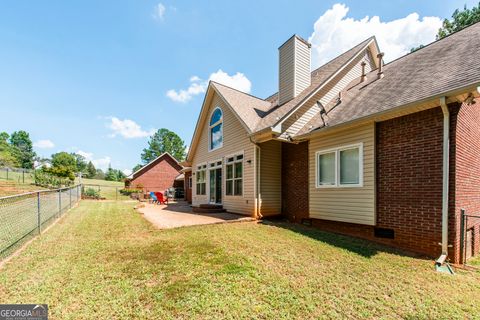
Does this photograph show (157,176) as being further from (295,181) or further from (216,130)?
(295,181)

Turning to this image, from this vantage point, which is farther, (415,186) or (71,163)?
(71,163)

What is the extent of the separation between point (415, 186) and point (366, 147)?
1.53 metres

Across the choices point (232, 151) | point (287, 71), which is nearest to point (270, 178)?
point (232, 151)

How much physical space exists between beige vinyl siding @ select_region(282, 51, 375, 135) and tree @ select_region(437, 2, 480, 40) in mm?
16237

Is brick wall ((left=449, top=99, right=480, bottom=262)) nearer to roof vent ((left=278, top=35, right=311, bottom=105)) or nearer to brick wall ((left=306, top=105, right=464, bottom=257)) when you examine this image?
brick wall ((left=306, top=105, right=464, bottom=257))

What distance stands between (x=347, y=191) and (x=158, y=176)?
26373 millimetres

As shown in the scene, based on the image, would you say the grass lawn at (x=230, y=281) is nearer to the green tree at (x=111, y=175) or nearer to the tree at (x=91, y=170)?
the green tree at (x=111, y=175)

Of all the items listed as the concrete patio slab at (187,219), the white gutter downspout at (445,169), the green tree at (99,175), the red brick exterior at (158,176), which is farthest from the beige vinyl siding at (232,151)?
the green tree at (99,175)

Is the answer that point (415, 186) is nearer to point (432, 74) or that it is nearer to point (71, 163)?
point (432, 74)

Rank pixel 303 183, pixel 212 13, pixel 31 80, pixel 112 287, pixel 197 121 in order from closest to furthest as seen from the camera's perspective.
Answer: pixel 112 287, pixel 303 183, pixel 212 13, pixel 31 80, pixel 197 121

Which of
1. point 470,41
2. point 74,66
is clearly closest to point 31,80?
point 74,66

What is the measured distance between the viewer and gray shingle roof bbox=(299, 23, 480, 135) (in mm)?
5074

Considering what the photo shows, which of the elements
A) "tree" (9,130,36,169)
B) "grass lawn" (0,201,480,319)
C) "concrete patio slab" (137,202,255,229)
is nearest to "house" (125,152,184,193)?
"concrete patio slab" (137,202,255,229)

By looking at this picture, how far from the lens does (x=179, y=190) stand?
27.0 meters
